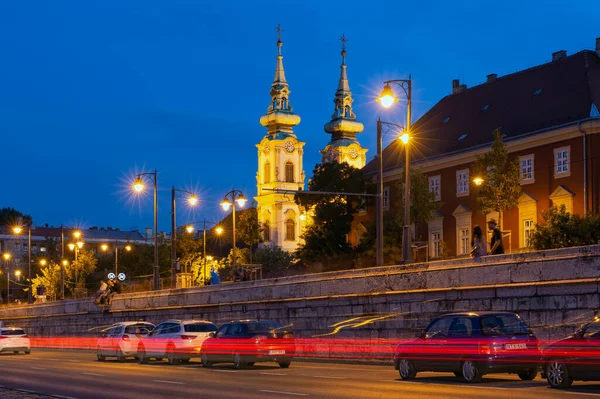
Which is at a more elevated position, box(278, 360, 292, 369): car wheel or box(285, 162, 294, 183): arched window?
box(285, 162, 294, 183): arched window

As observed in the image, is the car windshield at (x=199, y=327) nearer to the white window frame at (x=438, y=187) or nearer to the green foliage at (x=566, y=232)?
the green foliage at (x=566, y=232)

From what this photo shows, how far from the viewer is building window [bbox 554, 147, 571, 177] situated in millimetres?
61656

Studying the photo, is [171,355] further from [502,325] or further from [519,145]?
[519,145]

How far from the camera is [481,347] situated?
21594mm

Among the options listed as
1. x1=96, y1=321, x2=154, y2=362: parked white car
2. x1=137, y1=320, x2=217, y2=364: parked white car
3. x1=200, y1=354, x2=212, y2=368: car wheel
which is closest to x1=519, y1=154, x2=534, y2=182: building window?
x1=96, y1=321, x2=154, y2=362: parked white car

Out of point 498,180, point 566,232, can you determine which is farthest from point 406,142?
point 498,180

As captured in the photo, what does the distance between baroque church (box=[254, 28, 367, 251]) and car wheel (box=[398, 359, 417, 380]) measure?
112088 millimetres

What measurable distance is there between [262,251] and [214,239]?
120 feet

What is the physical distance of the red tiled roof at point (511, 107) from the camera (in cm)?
6450

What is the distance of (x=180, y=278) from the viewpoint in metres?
62.8

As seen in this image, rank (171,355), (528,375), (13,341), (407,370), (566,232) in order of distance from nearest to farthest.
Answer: (528,375) < (407,370) < (171,355) < (13,341) < (566,232)

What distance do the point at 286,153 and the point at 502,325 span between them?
122873 mm

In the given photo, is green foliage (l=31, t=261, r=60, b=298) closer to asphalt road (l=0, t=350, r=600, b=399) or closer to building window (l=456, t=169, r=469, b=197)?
building window (l=456, t=169, r=469, b=197)

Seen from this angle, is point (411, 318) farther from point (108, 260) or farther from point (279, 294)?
point (108, 260)
